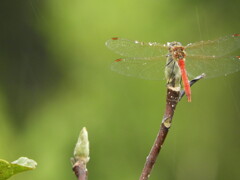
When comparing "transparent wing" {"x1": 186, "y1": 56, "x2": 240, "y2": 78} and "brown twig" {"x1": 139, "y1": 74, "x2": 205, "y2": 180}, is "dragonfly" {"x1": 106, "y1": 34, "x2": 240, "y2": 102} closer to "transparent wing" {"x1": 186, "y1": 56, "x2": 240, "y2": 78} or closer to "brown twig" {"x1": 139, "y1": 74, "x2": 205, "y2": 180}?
"transparent wing" {"x1": 186, "y1": 56, "x2": 240, "y2": 78}

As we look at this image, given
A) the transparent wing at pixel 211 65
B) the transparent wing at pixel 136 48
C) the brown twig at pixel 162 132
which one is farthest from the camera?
the transparent wing at pixel 136 48

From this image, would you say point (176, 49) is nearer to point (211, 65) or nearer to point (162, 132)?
point (162, 132)

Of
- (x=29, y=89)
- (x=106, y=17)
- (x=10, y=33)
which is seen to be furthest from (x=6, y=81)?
(x=106, y=17)

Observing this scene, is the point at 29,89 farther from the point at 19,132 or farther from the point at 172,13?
the point at 172,13

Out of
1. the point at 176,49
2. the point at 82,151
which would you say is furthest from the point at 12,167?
the point at 176,49

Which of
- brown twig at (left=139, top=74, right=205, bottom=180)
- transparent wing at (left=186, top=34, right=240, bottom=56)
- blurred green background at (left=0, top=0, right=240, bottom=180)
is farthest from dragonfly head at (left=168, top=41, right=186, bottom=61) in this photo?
blurred green background at (left=0, top=0, right=240, bottom=180)

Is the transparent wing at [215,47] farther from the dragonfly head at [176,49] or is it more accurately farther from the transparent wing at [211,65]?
the dragonfly head at [176,49]

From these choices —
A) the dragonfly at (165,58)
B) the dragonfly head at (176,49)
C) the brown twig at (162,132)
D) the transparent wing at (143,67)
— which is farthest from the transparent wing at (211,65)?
the brown twig at (162,132)
